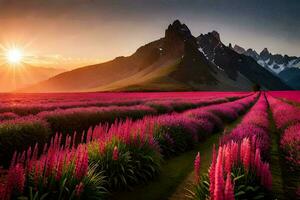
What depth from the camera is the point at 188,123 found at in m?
17.8

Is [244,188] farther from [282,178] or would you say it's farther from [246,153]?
[282,178]

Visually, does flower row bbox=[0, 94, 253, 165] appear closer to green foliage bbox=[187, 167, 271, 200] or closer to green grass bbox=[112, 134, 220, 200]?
green grass bbox=[112, 134, 220, 200]

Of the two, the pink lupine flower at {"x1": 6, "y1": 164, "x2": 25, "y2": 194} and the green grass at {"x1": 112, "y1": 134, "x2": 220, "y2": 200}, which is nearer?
the pink lupine flower at {"x1": 6, "y1": 164, "x2": 25, "y2": 194}

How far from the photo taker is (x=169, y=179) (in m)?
11.9

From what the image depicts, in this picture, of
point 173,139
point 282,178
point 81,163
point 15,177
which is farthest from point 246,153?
point 173,139

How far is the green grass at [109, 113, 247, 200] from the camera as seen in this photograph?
32.9ft

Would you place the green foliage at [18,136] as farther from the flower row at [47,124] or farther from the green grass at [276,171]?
the green grass at [276,171]

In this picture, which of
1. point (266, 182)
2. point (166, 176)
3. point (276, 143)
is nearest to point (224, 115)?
point (276, 143)

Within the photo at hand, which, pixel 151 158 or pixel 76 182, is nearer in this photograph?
pixel 76 182

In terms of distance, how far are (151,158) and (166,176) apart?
3.47 ft

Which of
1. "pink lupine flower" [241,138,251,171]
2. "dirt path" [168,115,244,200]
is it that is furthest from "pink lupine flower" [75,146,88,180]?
"pink lupine flower" [241,138,251,171]

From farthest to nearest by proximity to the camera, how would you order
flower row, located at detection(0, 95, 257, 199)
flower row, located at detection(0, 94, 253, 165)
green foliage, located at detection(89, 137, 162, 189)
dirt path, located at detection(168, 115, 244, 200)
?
flower row, located at detection(0, 94, 253, 165)
green foliage, located at detection(89, 137, 162, 189)
dirt path, located at detection(168, 115, 244, 200)
flower row, located at detection(0, 95, 257, 199)

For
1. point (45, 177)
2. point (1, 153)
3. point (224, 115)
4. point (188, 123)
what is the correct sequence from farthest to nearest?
point (224, 115) < point (188, 123) < point (1, 153) < point (45, 177)

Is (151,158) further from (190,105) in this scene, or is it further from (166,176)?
(190,105)
